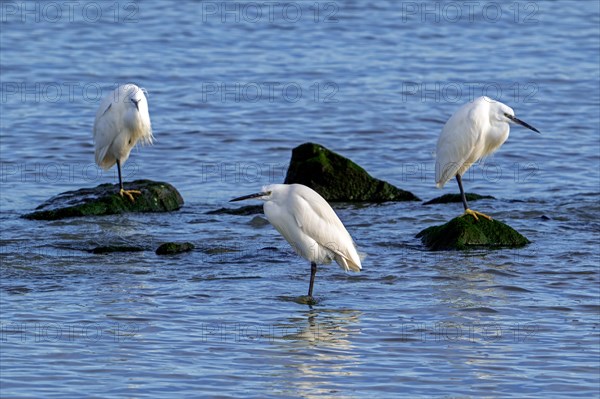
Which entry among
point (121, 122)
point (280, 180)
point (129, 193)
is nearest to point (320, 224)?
point (129, 193)

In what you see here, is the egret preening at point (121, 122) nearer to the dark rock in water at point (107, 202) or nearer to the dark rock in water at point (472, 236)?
the dark rock in water at point (107, 202)

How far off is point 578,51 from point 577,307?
1461 centimetres

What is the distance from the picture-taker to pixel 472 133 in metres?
11.6

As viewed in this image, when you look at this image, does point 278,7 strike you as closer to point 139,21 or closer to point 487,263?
point 139,21

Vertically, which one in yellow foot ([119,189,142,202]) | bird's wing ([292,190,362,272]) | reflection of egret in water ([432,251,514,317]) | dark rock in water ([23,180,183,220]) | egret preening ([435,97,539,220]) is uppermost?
egret preening ([435,97,539,220])

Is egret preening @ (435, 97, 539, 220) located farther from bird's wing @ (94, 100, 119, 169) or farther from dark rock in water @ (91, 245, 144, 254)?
bird's wing @ (94, 100, 119, 169)

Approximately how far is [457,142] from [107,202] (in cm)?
377

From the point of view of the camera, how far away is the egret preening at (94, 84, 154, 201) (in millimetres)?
13156

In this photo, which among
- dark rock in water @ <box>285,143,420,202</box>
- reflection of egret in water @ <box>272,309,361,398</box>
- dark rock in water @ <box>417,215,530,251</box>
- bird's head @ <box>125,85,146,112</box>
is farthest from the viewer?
bird's head @ <box>125,85,146,112</box>

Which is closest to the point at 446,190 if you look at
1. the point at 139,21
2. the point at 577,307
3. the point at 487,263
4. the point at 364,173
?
the point at 364,173

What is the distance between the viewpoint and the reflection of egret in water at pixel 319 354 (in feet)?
22.7

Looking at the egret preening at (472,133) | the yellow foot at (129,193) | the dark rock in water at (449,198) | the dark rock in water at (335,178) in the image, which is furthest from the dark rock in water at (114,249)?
the dark rock in water at (449,198)

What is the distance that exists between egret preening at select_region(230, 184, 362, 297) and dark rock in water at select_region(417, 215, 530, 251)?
1807 millimetres

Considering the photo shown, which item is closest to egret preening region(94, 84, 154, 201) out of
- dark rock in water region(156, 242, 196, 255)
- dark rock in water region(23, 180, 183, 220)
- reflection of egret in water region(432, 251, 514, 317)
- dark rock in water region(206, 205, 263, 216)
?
dark rock in water region(23, 180, 183, 220)
